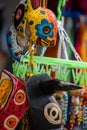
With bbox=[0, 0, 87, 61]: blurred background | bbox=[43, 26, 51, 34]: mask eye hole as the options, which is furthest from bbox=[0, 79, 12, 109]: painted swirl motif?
bbox=[0, 0, 87, 61]: blurred background

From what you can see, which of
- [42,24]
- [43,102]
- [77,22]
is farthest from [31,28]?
[77,22]

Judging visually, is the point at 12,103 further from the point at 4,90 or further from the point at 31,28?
the point at 31,28

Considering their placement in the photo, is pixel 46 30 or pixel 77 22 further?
pixel 77 22

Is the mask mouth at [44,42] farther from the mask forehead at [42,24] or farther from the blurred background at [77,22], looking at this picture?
the blurred background at [77,22]

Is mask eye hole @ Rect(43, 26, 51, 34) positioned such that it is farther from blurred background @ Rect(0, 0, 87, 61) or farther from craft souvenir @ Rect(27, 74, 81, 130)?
blurred background @ Rect(0, 0, 87, 61)

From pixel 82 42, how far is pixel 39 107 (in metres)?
0.51

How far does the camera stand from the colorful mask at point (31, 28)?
1.64 ft

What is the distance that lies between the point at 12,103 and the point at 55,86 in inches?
3.1

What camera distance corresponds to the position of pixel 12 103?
0.48 meters

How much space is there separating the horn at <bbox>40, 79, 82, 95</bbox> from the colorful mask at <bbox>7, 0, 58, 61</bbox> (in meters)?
0.07

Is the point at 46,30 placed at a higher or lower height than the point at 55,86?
higher

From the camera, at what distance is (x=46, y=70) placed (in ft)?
2.26

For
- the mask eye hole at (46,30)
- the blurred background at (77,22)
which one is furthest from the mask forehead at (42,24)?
the blurred background at (77,22)

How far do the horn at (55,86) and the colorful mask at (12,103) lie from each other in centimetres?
4
